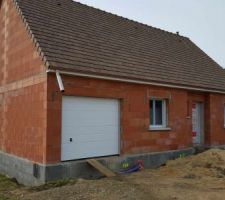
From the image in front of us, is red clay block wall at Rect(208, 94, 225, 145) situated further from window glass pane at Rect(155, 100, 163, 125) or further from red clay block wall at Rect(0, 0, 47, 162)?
red clay block wall at Rect(0, 0, 47, 162)

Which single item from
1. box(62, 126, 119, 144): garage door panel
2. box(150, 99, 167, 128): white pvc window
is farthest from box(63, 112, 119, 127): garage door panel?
box(150, 99, 167, 128): white pvc window

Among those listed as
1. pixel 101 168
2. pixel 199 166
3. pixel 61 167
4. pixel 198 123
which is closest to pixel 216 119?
pixel 198 123

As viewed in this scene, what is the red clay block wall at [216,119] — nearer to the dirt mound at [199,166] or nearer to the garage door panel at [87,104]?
the dirt mound at [199,166]

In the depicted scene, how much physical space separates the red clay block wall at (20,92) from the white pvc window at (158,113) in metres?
4.85

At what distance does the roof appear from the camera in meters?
10.8

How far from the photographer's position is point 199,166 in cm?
1210

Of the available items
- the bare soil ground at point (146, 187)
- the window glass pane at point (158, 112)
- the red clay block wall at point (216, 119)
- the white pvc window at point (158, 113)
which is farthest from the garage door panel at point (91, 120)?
the red clay block wall at point (216, 119)

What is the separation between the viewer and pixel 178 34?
811 inches

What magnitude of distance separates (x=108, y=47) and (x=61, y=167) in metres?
5.21

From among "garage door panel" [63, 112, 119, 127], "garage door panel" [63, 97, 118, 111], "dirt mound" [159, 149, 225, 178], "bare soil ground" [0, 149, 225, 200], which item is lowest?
"bare soil ground" [0, 149, 225, 200]

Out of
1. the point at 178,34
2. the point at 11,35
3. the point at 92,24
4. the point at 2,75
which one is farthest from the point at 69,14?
the point at 178,34

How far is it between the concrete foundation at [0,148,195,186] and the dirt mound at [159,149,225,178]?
1.77 feet

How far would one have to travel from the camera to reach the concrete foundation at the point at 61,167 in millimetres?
9666

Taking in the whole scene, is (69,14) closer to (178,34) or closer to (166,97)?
(166,97)
